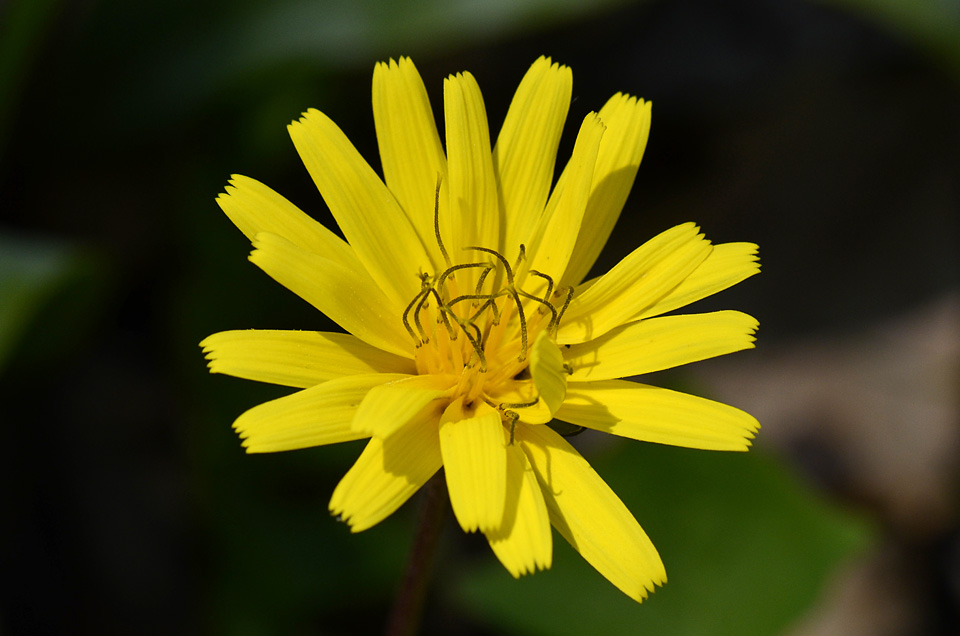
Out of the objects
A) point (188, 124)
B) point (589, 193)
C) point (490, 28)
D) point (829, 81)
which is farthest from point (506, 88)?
point (589, 193)

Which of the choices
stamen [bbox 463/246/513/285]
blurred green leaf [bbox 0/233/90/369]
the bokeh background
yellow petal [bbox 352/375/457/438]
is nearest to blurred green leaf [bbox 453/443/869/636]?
the bokeh background

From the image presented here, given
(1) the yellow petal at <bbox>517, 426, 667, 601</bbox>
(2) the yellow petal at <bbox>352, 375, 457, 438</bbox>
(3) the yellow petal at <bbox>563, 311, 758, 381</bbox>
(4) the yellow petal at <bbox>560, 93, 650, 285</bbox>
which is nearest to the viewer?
(2) the yellow petal at <bbox>352, 375, 457, 438</bbox>

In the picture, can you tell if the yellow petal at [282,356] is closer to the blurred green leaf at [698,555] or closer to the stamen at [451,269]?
the stamen at [451,269]

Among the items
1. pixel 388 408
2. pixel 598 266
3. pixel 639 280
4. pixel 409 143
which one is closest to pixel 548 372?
pixel 388 408

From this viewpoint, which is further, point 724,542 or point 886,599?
point 886,599

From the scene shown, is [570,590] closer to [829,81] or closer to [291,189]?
[291,189]

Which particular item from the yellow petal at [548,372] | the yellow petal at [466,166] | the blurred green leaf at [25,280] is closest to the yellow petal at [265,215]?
the yellow petal at [466,166]

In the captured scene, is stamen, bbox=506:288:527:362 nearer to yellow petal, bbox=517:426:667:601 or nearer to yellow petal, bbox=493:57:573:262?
yellow petal, bbox=493:57:573:262
